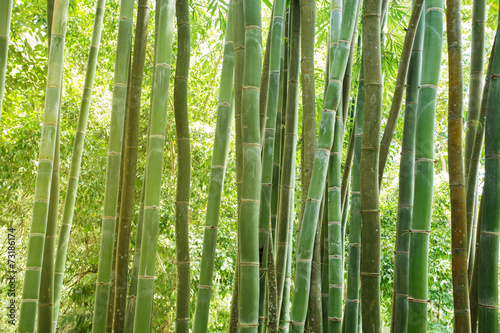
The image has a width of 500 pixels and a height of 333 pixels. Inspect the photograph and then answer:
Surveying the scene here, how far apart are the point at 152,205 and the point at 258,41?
0.65 m

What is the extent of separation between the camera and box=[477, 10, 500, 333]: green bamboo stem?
1.53m

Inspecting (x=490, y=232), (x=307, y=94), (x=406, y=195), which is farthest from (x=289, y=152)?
(x=490, y=232)

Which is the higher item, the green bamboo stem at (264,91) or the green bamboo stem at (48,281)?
the green bamboo stem at (264,91)

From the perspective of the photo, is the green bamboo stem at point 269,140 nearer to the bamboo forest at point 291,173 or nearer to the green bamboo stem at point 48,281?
the bamboo forest at point 291,173

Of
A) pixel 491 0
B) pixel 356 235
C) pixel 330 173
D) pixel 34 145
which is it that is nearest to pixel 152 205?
pixel 330 173

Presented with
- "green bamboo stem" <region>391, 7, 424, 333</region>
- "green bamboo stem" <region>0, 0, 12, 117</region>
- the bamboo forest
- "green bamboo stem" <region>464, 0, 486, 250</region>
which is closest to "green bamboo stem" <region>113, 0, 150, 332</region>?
the bamboo forest

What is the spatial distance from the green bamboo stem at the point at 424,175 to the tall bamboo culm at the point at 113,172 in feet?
3.57

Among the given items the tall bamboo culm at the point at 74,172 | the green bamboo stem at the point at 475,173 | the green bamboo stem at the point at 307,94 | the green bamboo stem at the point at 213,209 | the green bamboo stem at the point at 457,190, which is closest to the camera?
the green bamboo stem at the point at 457,190

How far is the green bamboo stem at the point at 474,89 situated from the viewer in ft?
5.87

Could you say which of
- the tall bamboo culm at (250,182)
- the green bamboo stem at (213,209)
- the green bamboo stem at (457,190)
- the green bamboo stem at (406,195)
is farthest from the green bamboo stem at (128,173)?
the green bamboo stem at (457,190)

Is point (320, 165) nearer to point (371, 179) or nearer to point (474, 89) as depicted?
point (371, 179)

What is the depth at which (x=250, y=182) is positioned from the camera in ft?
5.04

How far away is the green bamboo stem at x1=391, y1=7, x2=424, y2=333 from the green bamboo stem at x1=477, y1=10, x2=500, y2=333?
0.35 metres

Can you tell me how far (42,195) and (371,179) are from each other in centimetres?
123
